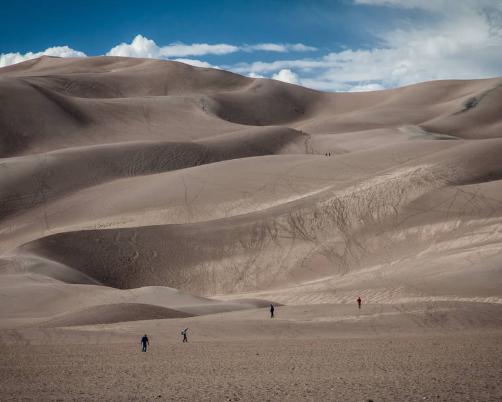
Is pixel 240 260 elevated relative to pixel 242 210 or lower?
lower

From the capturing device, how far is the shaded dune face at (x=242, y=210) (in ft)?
134

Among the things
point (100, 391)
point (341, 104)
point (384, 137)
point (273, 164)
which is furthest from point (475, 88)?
point (100, 391)

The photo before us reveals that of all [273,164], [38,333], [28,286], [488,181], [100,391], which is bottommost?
[100,391]

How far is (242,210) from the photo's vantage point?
2219 inches

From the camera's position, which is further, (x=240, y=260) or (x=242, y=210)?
(x=242, y=210)

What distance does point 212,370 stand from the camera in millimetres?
18750

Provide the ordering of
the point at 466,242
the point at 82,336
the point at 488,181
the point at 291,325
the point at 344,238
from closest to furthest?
the point at 82,336 < the point at 291,325 < the point at 466,242 < the point at 344,238 < the point at 488,181

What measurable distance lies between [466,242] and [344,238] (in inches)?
330

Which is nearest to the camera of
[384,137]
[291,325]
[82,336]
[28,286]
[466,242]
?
[82,336]

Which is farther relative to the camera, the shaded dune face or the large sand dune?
the shaded dune face

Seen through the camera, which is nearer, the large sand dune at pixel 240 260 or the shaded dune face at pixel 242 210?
the large sand dune at pixel 240 260

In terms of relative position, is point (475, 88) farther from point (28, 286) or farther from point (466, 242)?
point (28, 286)

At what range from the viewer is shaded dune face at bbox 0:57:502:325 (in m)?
41.0

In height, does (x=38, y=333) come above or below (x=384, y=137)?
below
